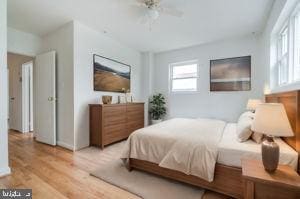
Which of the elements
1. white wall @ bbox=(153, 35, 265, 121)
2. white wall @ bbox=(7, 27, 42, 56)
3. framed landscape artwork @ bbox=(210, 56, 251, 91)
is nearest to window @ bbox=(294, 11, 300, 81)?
white wall @ bbox=(153, 35, 265, 121)

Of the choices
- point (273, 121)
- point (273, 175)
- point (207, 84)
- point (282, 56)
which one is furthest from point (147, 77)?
point (273, 175)

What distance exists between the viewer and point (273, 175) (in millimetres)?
1247

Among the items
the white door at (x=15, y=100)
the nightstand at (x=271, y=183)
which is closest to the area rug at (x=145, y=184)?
the nightstand at (x=271, y=183)

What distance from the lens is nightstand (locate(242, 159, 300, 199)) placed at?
45.5 inches

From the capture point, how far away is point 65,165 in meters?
2.54

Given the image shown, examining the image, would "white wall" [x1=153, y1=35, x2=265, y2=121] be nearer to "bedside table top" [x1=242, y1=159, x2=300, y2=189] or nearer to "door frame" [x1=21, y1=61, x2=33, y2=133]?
"bedside table top" [x1=242, y1=159, x2=300, y2=189]

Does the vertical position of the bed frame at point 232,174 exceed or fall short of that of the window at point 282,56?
it falls short

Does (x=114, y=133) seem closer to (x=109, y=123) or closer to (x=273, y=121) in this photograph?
(x=109, y=123)

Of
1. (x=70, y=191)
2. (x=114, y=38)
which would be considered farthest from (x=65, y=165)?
(x=114, y=38)

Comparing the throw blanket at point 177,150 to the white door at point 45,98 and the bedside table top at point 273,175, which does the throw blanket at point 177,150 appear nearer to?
the bedside table top at point 273,175

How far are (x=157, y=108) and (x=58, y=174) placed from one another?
11.2ft

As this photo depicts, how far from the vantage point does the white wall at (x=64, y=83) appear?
330cm

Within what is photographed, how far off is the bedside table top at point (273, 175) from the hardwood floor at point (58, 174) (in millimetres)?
697

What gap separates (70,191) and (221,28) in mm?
4049
